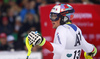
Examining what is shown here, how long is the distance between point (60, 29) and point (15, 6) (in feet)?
23.4

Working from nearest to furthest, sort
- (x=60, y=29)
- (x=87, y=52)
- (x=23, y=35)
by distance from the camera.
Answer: (x=60, y=29), (x=87, y=52), (x=23, y=35)

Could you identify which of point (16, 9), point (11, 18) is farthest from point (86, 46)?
point (16, 9)

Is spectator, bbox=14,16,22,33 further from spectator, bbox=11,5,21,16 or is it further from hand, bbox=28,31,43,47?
hand, bbox=28,31,43,47

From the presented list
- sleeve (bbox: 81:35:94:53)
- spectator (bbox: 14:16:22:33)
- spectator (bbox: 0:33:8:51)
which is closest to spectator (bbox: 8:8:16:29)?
spectator (bbox: 14:16:22:33)

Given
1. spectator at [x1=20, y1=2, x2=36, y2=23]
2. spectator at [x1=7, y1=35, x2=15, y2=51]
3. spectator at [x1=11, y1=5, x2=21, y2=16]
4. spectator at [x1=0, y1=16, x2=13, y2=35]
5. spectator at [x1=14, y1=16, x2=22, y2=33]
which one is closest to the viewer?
spectator at [x1=7, y1=35, x2=15, y2=51]

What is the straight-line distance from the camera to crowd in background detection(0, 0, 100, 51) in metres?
10.2

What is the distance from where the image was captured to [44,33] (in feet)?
26.3

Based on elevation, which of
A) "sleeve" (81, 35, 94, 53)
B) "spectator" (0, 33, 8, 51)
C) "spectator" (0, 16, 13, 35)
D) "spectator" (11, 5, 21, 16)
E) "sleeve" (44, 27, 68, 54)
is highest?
"sleeve" (44, 27, 68, 54)

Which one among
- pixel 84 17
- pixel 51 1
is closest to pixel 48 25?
pixel 84 17

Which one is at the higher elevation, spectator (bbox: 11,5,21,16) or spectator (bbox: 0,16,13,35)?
spectator (bbox: 11,5,21,16)

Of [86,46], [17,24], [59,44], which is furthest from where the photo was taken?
[17,24]

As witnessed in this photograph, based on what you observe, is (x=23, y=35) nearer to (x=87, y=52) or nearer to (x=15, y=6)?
(x=15, y=6)

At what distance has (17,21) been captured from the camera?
1134 cm

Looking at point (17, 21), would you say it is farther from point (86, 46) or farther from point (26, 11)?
point (86, 46)
